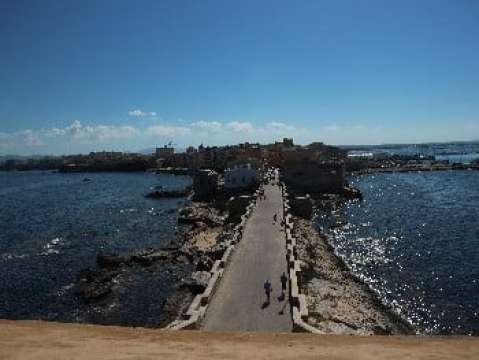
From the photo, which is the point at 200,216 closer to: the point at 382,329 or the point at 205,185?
the point at 205,185

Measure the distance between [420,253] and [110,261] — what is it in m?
23.8

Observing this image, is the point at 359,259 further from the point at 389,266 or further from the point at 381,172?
the point at 381,172

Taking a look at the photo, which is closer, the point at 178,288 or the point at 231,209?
the point at 178,288

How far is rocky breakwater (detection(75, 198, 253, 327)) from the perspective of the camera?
27.4 meters

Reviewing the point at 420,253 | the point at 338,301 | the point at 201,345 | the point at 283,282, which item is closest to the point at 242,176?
the point at 420,253

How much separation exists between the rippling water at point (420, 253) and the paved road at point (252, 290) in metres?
7.04

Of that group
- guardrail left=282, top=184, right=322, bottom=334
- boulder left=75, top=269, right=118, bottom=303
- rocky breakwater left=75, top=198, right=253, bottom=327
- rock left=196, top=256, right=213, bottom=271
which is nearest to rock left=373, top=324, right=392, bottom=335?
guardrail left=282, top=184, right=322, bottom=334

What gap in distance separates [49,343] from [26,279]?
23.8 m

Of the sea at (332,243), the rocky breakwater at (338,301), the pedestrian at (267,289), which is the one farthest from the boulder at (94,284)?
the pedestrian at (267,289)

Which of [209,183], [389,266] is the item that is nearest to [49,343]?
[389,266]

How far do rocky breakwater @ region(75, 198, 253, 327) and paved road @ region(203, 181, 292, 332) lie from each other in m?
1.31

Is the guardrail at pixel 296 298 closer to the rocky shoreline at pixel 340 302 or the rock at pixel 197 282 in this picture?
the rocky shoreline at pixel 340 302

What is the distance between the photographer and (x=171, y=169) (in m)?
157

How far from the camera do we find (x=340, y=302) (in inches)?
1065
